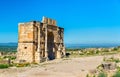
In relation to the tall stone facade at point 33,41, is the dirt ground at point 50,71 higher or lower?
lower

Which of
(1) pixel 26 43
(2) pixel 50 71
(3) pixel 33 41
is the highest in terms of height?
(3) pixel 33 41

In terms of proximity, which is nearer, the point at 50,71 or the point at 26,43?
the point at 50,71

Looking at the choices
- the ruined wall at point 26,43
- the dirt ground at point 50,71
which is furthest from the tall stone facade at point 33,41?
the dirt ground at point 50,71

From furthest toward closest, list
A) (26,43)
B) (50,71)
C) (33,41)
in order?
(26,43) → (33,41) → (50,71)

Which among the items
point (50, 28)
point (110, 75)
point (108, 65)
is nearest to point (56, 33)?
point (50, 28)

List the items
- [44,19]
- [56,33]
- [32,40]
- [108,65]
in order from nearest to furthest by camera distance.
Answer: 1. [108,65]
2. [32,40]
3. [44,19]
4. [56,33]

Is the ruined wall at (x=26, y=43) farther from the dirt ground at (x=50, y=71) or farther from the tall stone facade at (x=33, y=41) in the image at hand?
the dirt ground at (x=50, y=71)

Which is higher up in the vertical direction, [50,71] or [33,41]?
[33,41]

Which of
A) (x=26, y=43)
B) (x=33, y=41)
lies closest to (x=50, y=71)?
(x=33, y=41)

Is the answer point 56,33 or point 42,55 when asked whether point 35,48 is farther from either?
point 56,33

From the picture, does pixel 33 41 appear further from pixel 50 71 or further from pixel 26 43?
pixel 50 71

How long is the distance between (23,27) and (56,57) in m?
7.78

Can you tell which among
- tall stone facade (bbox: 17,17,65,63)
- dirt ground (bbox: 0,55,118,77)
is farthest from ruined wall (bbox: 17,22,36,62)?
dirt ground (bbox: 0,55,118,77)

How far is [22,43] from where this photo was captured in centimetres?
3128
